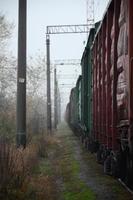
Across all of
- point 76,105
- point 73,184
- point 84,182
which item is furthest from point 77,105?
point 73,184

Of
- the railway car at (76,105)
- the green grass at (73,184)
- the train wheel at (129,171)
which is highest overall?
the railway car at (76,105)

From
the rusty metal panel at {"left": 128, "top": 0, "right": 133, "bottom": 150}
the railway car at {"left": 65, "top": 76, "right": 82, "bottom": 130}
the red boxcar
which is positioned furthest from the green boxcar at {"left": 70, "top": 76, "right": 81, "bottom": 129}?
the rusty metal panel at {"left": 128, "top": 0, "right": 133, "bottom": 150}

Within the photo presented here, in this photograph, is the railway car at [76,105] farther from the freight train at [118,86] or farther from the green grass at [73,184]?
the freight train at [118,86]

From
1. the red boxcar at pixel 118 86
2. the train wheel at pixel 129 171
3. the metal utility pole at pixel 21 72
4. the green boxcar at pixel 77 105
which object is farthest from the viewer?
the green boxcar at pixel 77 105

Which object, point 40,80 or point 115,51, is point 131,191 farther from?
point 40,80

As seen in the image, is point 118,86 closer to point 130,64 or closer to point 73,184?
point 130,64

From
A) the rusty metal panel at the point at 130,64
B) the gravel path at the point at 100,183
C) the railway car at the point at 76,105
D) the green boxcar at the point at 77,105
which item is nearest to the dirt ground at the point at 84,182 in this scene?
the gravel path at the point at 100,183

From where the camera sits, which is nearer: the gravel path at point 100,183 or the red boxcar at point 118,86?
the red boxcar at point 118,86

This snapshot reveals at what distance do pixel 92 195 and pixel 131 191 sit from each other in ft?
2.78

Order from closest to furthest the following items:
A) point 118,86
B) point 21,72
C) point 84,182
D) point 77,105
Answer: point 118,86
point 84,182
point 21,72
point 77,105

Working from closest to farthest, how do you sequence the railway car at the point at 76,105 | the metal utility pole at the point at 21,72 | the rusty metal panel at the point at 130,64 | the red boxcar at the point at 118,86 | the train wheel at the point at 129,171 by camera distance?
the rusty metal panel at the point at 130,64 < the red boxcar at the point at 118,86 < the train wheel at the point at 129,171 < the metal utility pole at the point at 21,72 < the railway car at the point at 76,105

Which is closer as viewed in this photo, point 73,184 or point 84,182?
point 73,184

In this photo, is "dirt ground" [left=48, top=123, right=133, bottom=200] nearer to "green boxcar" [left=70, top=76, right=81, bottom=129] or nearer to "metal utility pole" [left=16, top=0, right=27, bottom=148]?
"metal utility pole" [left=16, top=0, right=27, bottom=148]

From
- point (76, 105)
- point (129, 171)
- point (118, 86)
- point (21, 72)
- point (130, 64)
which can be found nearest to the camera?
point (130, 64)
